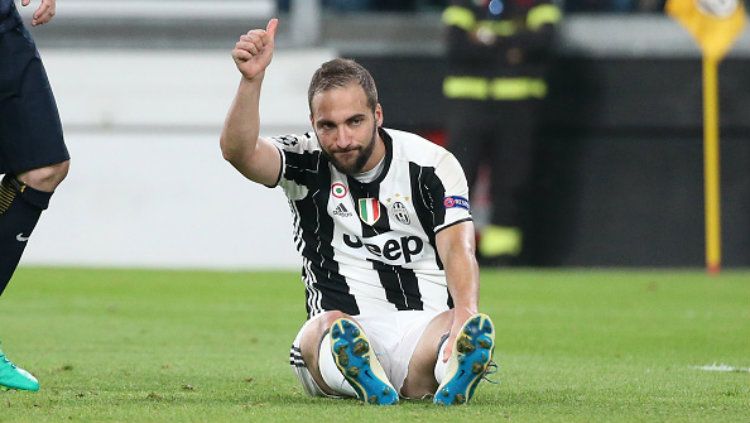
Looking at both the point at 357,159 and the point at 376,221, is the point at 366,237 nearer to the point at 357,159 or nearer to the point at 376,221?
the point at 376,221

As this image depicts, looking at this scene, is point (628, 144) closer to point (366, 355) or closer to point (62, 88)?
point (62, 88)

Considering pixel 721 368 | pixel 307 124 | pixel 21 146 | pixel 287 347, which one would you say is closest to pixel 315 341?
pixel 21 146

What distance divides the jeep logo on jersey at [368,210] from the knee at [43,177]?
0.94 metres

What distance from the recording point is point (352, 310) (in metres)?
4.92

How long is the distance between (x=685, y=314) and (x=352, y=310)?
188 inches

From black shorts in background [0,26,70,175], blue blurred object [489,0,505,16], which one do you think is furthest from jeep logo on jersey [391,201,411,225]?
blue blurred object [489,0,505,16]

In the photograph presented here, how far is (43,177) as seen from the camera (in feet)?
16.2

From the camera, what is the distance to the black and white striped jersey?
487 centimetres

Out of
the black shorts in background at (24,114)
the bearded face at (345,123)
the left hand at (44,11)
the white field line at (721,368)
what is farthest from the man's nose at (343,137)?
the white field line at (721,368)

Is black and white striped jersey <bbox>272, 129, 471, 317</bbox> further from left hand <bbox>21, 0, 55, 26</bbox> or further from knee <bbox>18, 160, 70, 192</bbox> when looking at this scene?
left hand <bbox>21, 0, 55, 26</bbox>

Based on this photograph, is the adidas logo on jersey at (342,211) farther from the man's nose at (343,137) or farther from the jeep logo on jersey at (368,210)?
the man's nose at (343,137)

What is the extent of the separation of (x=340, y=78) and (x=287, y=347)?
111 inches

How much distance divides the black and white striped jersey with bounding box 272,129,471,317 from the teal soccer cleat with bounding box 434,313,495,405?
0.52m

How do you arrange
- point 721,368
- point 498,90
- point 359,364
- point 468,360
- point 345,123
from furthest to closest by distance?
1. point 498,90
2. point 721,368
3. point 345,123
4. point 359,364
5. point 468,360
